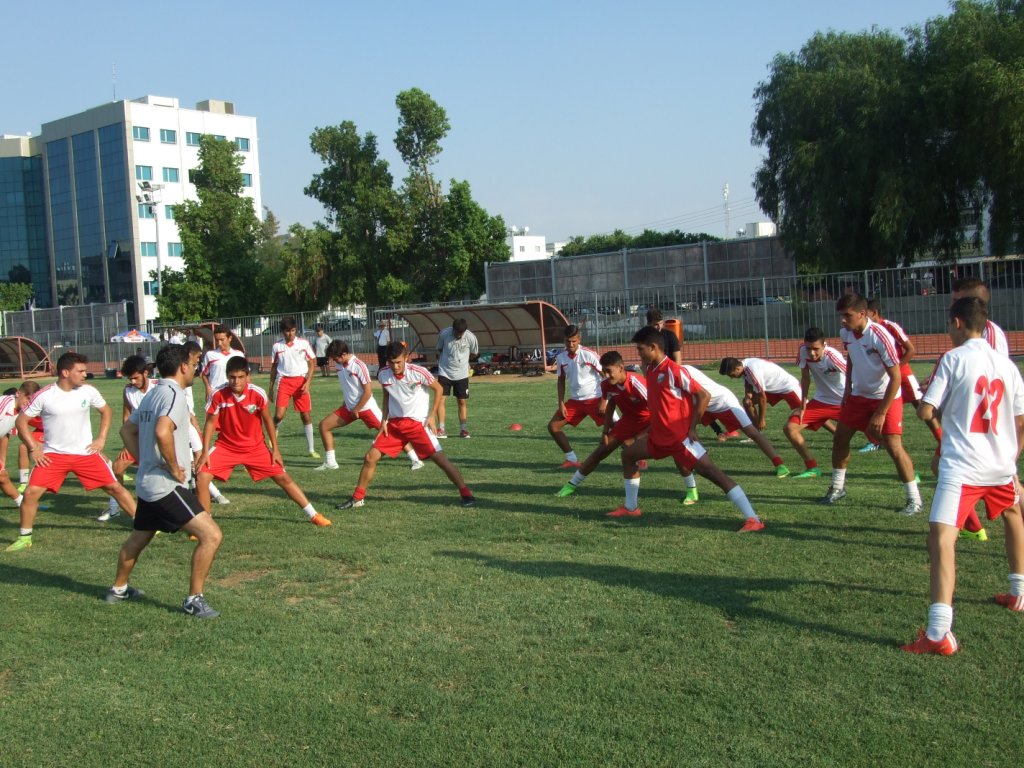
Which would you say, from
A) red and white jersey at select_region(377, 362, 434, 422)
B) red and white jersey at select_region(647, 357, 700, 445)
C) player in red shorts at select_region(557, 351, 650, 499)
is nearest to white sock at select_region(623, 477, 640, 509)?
red and white jersey at select_region(647, 357, 700, 445)

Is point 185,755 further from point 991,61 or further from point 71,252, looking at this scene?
point 71,252

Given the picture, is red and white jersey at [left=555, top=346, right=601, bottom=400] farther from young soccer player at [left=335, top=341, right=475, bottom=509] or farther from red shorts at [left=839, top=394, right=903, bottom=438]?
red shorts at [left=839, top=394, right=903, bottom=438]

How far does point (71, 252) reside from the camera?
92.2 metres

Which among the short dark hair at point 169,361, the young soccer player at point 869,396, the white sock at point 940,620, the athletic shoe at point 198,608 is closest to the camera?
the white sock at point 940,620

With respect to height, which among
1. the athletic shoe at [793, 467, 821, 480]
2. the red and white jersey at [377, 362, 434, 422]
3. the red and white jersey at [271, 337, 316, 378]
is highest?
the red and white jersey at [271, 337, 316, 378]

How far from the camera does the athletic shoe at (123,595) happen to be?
6645mm

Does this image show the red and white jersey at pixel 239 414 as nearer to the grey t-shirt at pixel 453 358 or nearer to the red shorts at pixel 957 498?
the red shorts at pixel 957 498

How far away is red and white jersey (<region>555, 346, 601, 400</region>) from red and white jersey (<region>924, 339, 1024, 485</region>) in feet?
21.1

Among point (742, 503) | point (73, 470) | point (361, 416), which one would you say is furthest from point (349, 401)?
point (742, 503)

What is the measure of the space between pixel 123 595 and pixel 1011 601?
569 centimetres

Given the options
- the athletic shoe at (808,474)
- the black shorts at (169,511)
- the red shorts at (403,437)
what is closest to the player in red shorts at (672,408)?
the athletic shoe at (808,474)

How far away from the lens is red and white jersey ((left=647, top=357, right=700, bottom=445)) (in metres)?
8.22

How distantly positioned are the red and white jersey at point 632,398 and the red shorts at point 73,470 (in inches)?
189

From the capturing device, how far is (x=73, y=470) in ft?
28.6
